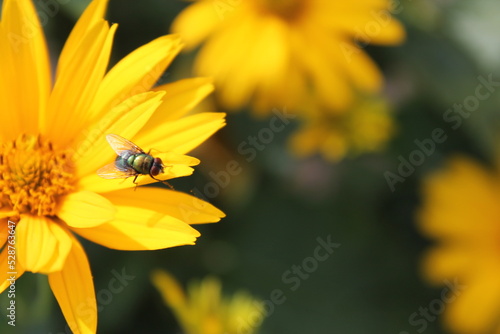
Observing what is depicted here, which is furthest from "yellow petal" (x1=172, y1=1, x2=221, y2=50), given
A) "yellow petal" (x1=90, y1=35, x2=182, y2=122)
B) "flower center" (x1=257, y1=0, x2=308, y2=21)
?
"yellow petal" (x1=90, y1=35, x2=182, y2=122)

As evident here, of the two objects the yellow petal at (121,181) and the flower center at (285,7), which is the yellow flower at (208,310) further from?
the flower center at (285,7)

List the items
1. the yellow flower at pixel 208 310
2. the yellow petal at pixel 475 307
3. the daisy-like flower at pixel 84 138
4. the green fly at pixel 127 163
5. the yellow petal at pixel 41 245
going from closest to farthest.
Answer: the yellow petal at pixel 41 245 → the daisy-like flower at pixel 84 138 → the green fly at pixel 127 163 → the yellow flower at pixel 208 310 → the yellow petal at pixel 475 307

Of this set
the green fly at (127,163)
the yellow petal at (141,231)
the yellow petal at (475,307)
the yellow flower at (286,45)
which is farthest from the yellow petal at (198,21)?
the yellow petal at (475,307)

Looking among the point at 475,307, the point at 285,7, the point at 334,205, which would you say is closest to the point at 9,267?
the point at 285,7

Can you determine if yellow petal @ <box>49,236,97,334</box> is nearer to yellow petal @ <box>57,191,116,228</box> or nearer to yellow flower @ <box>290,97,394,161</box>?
yellow petal @ <box>57,191,116,228</box>

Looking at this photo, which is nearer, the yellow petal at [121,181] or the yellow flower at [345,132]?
the yellow petal at [121,181]
